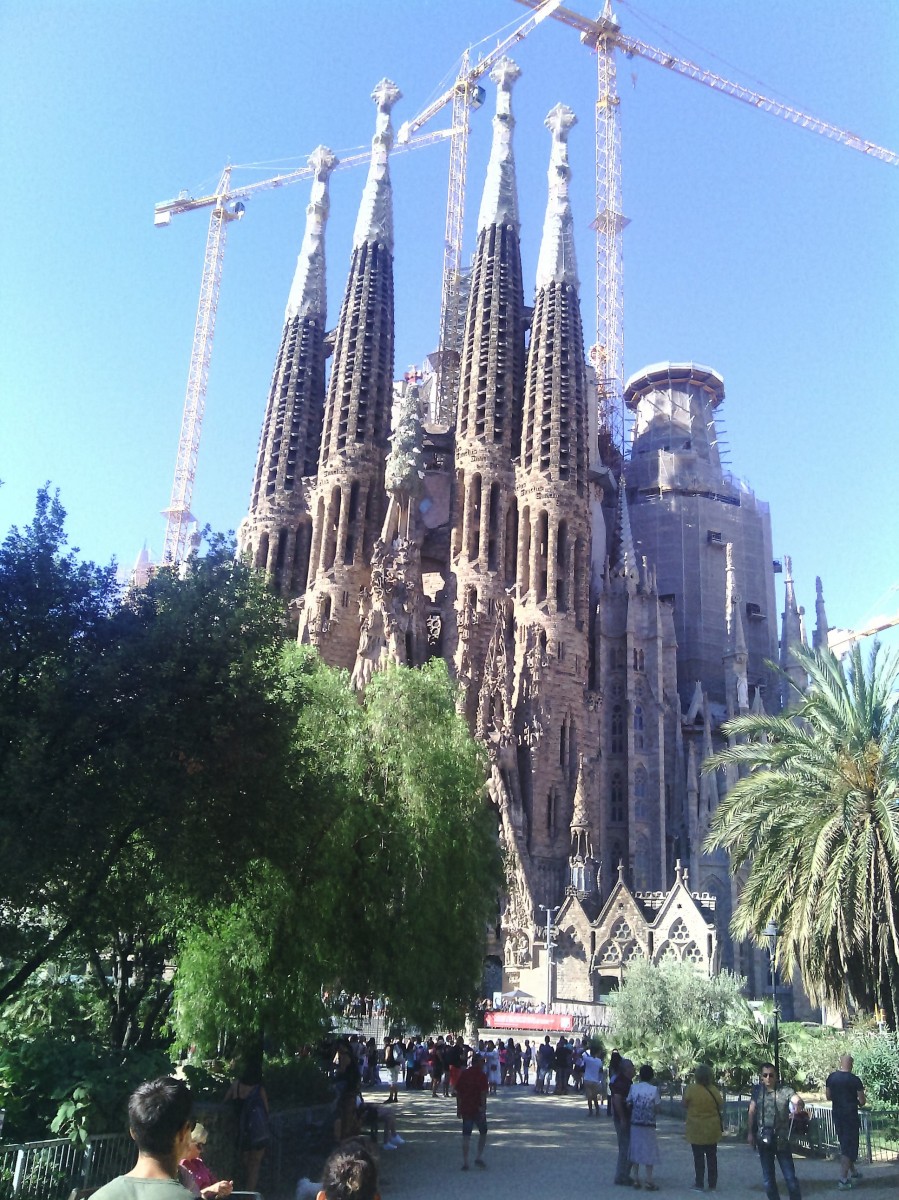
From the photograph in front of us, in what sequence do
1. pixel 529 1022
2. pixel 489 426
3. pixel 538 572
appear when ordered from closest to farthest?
pixel 529 1022
pixel 538 572
pixel 489 426

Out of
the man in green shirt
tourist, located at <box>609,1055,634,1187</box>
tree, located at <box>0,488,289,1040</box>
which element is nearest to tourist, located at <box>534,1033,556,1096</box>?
tourist, located at <box>609,1055,634,1187</box>

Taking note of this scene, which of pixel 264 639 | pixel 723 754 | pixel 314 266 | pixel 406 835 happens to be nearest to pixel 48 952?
pixel 264 639

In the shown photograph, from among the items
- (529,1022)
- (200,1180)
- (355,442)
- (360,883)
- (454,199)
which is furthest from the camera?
(454,199)

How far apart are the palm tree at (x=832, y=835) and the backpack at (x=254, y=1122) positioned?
10.2m

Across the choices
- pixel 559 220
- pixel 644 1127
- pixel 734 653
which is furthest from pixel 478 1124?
pixel 559 220

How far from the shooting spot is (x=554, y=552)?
53.8m

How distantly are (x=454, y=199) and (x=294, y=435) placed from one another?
30.9 meters

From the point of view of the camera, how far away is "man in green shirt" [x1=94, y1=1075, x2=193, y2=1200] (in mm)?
4031

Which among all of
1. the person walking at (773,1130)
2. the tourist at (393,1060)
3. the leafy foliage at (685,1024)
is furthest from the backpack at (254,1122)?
the leafy foliage at (685,1024)

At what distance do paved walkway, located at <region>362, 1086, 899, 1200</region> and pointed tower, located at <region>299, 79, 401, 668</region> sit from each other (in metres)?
35.2

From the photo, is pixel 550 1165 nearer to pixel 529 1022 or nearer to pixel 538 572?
pixel 529 1022

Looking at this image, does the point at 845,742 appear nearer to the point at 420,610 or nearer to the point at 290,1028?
the point at 290,1028

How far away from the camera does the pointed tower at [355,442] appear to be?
56094mm

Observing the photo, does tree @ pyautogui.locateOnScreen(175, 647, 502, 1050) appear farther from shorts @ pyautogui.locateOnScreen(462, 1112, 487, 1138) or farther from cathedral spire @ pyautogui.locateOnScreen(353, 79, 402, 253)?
cathedral spire @ pyautogui.locateOnScreen(353, 79, 402, 253)
